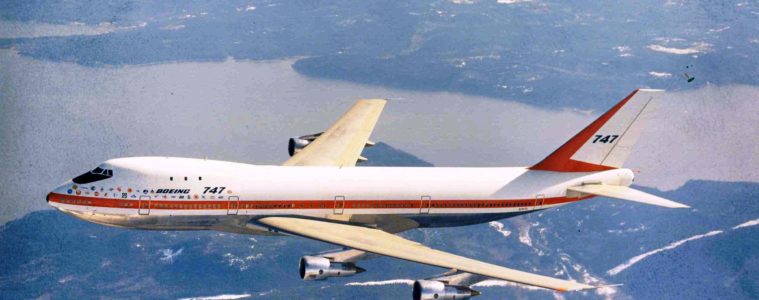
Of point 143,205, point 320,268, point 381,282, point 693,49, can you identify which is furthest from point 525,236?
point 143,205

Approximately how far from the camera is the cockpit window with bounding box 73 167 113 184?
67.8 meters

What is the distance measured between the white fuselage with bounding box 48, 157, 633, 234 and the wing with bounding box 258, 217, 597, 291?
115 centimetres

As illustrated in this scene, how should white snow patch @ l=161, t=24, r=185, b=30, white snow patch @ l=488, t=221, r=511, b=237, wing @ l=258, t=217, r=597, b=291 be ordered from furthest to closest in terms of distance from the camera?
white snow patch @ l=161, t=24, r=185, b=30, white snow patch @ l=488, t=221, r=511, b=237, wing @ l=258, t=217, r=597, b=291

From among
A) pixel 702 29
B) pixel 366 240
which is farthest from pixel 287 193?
pixel 702 29

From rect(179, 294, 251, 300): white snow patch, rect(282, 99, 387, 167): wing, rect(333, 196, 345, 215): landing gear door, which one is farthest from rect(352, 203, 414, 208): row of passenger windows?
rect(179, 294, 251, 300): white snow patch

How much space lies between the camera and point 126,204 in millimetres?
68000

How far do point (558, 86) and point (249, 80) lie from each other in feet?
139

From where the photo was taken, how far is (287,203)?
70.9 metres

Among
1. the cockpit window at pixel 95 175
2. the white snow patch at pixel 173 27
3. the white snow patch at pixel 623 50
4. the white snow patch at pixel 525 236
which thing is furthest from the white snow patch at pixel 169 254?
the white snow patch at pixel 623 50

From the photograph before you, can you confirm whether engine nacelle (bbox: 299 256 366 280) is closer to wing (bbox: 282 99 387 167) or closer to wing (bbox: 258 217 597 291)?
wing (bbox: 258 217 597 291)

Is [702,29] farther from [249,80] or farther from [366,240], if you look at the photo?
[366,240]

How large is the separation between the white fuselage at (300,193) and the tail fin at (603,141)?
81 centimetres

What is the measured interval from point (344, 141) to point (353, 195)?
1120 cm

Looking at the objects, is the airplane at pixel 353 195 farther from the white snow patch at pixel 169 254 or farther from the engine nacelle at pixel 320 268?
the white snow patch at pixel 169 254
